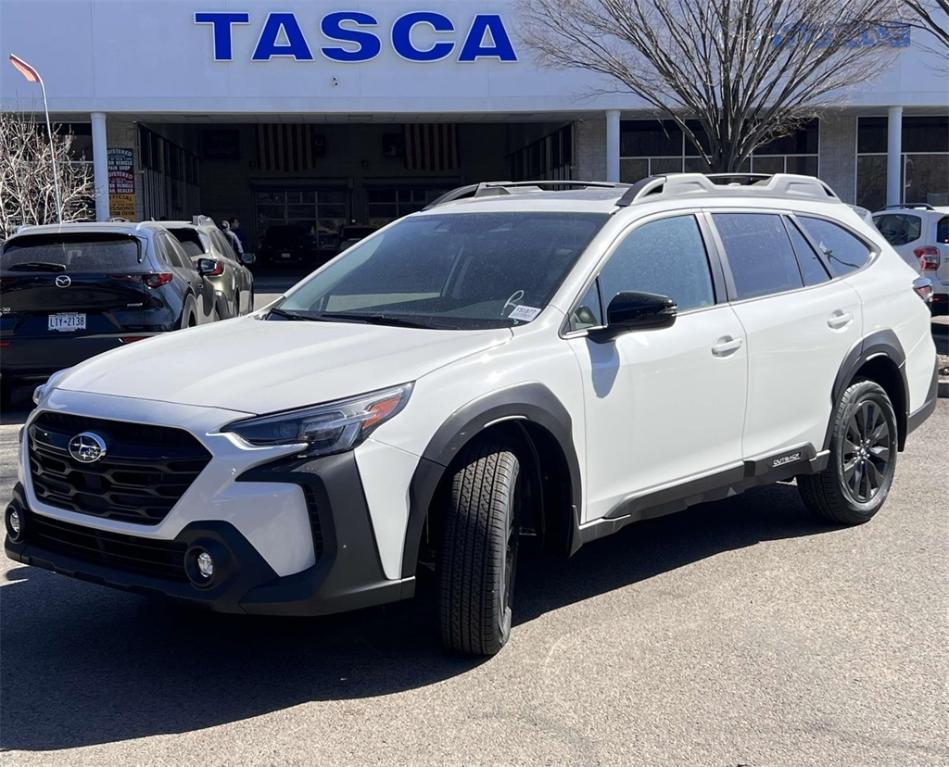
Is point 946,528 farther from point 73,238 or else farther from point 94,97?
point 94,97

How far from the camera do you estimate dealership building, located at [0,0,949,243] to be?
25.9m

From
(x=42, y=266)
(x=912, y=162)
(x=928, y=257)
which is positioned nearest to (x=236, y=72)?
(x=928, y=257)

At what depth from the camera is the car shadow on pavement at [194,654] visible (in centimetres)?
389

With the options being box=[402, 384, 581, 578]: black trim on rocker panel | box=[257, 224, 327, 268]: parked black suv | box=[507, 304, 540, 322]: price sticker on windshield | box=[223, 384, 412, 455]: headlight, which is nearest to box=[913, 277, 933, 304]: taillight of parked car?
box=[507, 304, 540, 322]: price sticker on windshield

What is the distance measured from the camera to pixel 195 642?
459cm

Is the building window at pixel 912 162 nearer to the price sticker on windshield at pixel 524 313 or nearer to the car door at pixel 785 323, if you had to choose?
the car door at pixel 785 323

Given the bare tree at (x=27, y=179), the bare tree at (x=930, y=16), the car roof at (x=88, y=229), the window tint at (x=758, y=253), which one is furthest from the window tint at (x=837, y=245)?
the bare tree at (x=27, y=179)

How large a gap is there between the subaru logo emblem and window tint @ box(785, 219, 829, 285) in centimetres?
383

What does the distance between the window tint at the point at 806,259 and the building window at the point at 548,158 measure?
23145 mm

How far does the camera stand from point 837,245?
6375 millimetres

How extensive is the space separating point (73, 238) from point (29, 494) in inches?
238

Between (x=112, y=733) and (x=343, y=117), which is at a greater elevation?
(x=343, y=117)

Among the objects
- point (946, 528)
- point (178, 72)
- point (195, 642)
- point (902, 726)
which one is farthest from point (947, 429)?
point (178, 72)

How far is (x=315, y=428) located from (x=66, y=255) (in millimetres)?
6901
